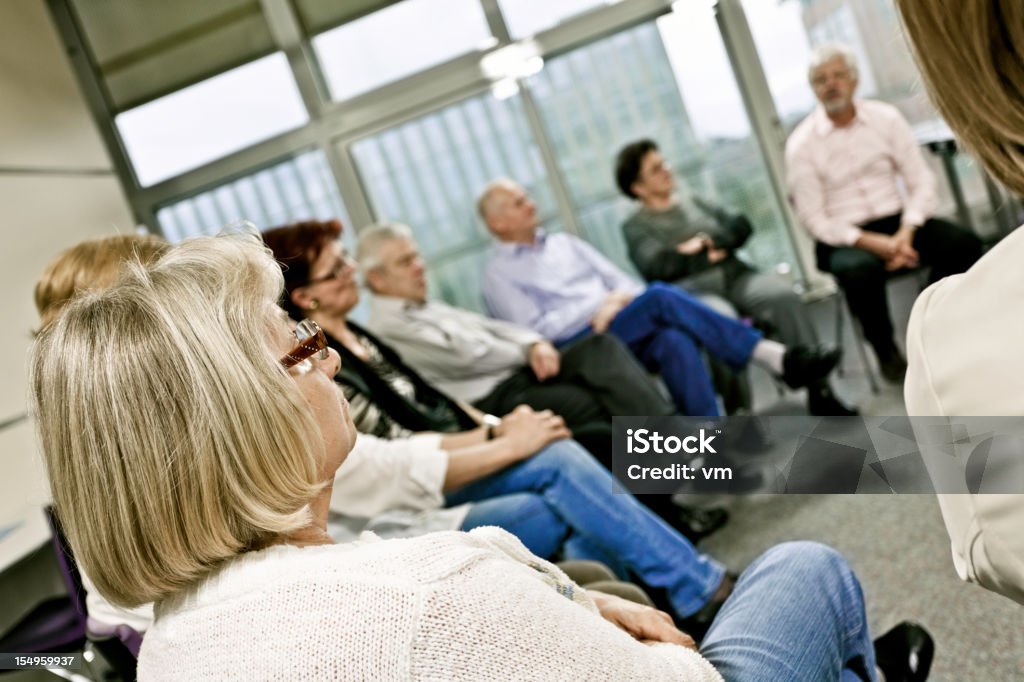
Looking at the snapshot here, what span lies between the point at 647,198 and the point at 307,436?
3.35 m

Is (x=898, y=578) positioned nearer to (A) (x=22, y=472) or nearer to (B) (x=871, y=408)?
(B) (x=871, y=408)

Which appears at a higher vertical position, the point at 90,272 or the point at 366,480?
the point at 90,272

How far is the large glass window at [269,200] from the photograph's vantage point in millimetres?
4859

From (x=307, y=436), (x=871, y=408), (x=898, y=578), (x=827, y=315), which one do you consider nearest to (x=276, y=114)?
(x=827, y=315)

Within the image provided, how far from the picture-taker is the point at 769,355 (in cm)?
309

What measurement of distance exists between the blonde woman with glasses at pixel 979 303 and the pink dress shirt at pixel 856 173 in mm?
2992

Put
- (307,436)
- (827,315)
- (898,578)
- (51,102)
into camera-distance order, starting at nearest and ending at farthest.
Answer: (307,436)
(898,578)
(51,102)
(827,315)

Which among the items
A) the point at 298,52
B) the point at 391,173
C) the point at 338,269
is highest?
the point at 298,52

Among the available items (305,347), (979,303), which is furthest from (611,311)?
(979,303)

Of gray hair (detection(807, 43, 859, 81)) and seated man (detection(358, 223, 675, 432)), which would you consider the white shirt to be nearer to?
seated man (detection(358, 223, 675, 432))

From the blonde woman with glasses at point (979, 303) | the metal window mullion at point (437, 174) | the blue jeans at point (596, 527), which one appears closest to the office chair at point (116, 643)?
the blue jeans at point (596, 527)

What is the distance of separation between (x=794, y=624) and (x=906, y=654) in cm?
37

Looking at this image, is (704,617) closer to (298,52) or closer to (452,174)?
(452,174)

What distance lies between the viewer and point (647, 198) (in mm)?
4043
